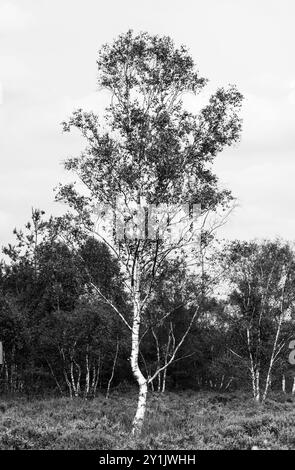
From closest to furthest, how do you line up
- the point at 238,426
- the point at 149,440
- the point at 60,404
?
the point at 149,440
the point at 238,426
the point at 60,404

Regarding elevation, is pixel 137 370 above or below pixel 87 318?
below

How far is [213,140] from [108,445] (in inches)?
479

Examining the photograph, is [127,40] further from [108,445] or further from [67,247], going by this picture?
[108,445]

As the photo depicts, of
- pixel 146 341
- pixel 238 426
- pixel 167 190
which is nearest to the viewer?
pixel 238 426

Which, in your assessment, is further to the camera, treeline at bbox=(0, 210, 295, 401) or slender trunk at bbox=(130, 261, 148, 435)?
treeline at bbox=(0, 210, 295, 401)

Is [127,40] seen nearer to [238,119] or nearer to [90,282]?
[238,119]

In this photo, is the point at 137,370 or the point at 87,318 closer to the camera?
the point at 137,370

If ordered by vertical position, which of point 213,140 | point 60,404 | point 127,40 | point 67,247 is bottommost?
point 60,404

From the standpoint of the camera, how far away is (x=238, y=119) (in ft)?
68.6

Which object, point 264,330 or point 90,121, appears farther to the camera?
point 264,330

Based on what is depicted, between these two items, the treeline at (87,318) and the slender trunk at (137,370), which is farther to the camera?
the treeline at (87,318)

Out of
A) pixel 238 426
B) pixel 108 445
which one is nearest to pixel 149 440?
pixel 108 445

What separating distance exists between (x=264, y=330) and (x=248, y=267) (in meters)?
4.90

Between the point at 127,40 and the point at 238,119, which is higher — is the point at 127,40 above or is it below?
above
